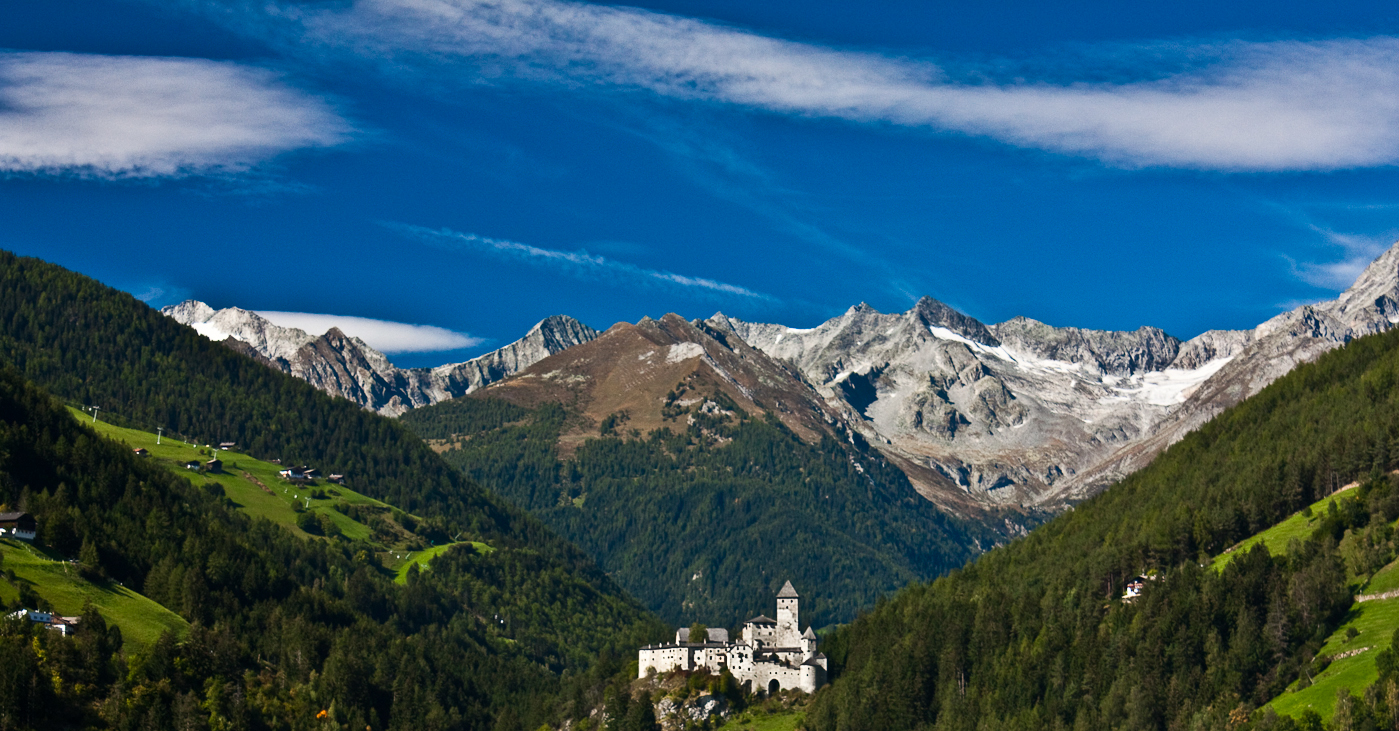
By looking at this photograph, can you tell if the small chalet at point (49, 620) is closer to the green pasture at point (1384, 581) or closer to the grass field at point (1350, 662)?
the grass field at point (1350, 662)

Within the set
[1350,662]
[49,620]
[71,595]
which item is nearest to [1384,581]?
[1350,662]

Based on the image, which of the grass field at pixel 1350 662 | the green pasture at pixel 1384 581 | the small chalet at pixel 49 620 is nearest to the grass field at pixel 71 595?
the small chalet at pixel 49 620

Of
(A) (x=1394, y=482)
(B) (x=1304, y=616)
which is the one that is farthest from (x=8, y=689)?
(A) (x=1394, y=482)

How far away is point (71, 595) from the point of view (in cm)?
19075

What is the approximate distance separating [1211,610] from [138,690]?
415 ft

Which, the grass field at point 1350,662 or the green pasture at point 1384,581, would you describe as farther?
the green pasture at point 1384,581

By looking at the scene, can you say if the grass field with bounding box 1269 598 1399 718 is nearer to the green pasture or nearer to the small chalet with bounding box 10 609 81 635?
the green pasture

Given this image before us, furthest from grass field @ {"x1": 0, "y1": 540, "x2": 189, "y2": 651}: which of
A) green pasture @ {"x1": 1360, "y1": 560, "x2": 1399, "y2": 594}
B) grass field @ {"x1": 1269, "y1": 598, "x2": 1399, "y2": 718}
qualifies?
green pasture @ {"x1": 1360, "y1": 560, "x2": 1399, "y2": 594}

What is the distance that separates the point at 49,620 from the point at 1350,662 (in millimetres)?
145451

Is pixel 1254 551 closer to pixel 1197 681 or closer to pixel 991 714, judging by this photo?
pixel 1197 681

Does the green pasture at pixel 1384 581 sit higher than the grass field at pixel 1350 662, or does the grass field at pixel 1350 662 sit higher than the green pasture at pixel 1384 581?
the green pasture at pixel 1384 581

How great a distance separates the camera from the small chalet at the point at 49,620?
17175 centimetres

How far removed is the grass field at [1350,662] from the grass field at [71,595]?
13425 centimetres

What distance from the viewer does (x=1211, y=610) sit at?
184500 millimetres
